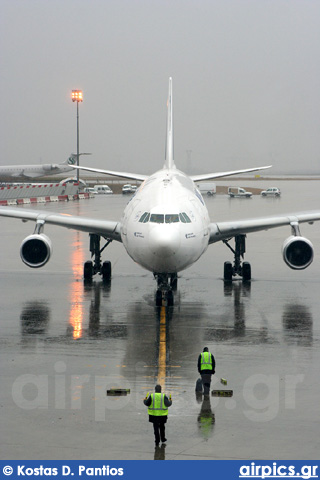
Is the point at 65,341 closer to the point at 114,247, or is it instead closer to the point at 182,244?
the point at 182,244

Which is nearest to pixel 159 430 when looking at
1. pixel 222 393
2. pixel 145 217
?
pixel 222 393

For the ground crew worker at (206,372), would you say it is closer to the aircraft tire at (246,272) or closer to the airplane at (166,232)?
the airplane at (166,232)

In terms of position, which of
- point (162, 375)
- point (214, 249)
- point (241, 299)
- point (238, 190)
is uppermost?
point (238, 190)

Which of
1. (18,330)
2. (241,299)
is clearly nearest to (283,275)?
(241,299)

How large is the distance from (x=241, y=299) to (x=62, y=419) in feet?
44.1

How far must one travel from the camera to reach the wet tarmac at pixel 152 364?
1289 centimetres

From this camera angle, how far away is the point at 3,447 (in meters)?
12.5

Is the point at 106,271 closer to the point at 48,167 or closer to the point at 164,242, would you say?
the point at 164,242

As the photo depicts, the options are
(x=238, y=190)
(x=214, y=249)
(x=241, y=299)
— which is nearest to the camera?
(x=241, y=299)

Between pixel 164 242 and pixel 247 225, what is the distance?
23.0 ft

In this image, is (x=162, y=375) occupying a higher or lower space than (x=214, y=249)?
lower

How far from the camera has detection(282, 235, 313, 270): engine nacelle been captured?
87.8ft
